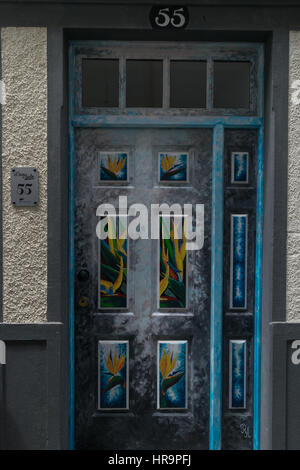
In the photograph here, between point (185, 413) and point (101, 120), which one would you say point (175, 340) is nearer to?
point (185, 413)

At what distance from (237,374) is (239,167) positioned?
5.14 ft

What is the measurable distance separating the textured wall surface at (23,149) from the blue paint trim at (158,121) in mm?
340

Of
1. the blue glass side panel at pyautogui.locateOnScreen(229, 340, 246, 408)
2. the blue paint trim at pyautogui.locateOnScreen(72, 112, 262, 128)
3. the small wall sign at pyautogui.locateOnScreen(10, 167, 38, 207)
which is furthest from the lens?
the blue glass side panel at pyautogui.locateOnScreen(229, 340, 246, 408)

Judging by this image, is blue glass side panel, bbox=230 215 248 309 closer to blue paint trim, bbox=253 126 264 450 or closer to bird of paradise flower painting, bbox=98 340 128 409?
blue paint trim, bbox=253 126 264 450

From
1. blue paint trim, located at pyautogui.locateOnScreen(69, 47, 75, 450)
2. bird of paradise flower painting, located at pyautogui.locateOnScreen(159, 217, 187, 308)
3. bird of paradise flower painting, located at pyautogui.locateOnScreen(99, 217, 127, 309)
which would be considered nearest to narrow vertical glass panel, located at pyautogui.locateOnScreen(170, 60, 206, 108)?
blue paint trim, located at pyautogui.locateOnScreen(69, 47, 75, 450)

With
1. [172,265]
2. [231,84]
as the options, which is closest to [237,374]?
[172,265]

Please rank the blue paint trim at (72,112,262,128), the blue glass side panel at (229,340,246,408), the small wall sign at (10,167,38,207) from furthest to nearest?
the blue glass side panel at (229,340,246,408), the blue paint trim at (72,112,262,128), the small wall sign at (10,167,38,207)

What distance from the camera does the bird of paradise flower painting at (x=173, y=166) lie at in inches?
128

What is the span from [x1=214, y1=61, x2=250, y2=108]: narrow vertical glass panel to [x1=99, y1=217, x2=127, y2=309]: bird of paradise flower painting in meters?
1.24

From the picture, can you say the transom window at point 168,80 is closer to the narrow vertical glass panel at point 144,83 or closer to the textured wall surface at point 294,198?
the narrow vertical glass panel at point 144,83

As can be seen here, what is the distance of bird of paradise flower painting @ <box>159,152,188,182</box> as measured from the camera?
3250mm

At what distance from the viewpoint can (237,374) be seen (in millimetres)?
3277

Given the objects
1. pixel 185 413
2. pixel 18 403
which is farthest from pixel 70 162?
pixel 185 413

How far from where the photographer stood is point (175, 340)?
10.8ft
